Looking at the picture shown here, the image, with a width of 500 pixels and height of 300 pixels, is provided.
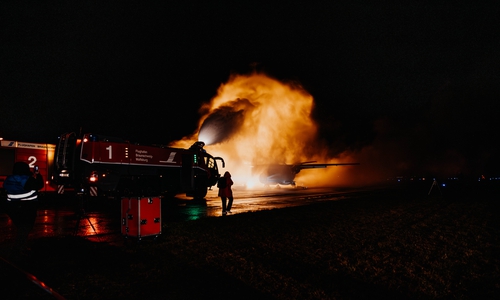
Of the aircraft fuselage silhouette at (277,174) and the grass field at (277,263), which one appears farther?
the aircraft fuselage silhouette at (277,174)

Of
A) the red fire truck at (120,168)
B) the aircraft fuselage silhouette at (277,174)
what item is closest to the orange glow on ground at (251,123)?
the aircraft fuselage silhouette at (277,174)

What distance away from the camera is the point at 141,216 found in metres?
8.20

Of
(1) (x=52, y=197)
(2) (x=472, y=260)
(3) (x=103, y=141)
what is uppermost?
(3) (x=103, y=141)

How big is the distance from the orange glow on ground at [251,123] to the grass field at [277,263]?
2964 centimetres

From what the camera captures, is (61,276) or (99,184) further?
(99,184)

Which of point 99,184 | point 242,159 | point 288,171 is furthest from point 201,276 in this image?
point 242,159

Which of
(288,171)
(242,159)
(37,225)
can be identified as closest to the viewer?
(37,225)

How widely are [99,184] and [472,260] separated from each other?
15.4 metres

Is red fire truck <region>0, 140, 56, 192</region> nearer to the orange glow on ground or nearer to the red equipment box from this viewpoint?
the red equipment box

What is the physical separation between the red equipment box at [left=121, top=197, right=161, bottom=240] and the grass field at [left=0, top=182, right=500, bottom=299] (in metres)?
0.34

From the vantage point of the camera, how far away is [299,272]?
6.15 m

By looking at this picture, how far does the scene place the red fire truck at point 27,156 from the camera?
18.1m

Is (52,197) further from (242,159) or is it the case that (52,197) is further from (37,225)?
(242,159)

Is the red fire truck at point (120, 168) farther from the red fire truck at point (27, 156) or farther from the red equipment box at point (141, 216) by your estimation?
the red equipment box at point (141, 216)
